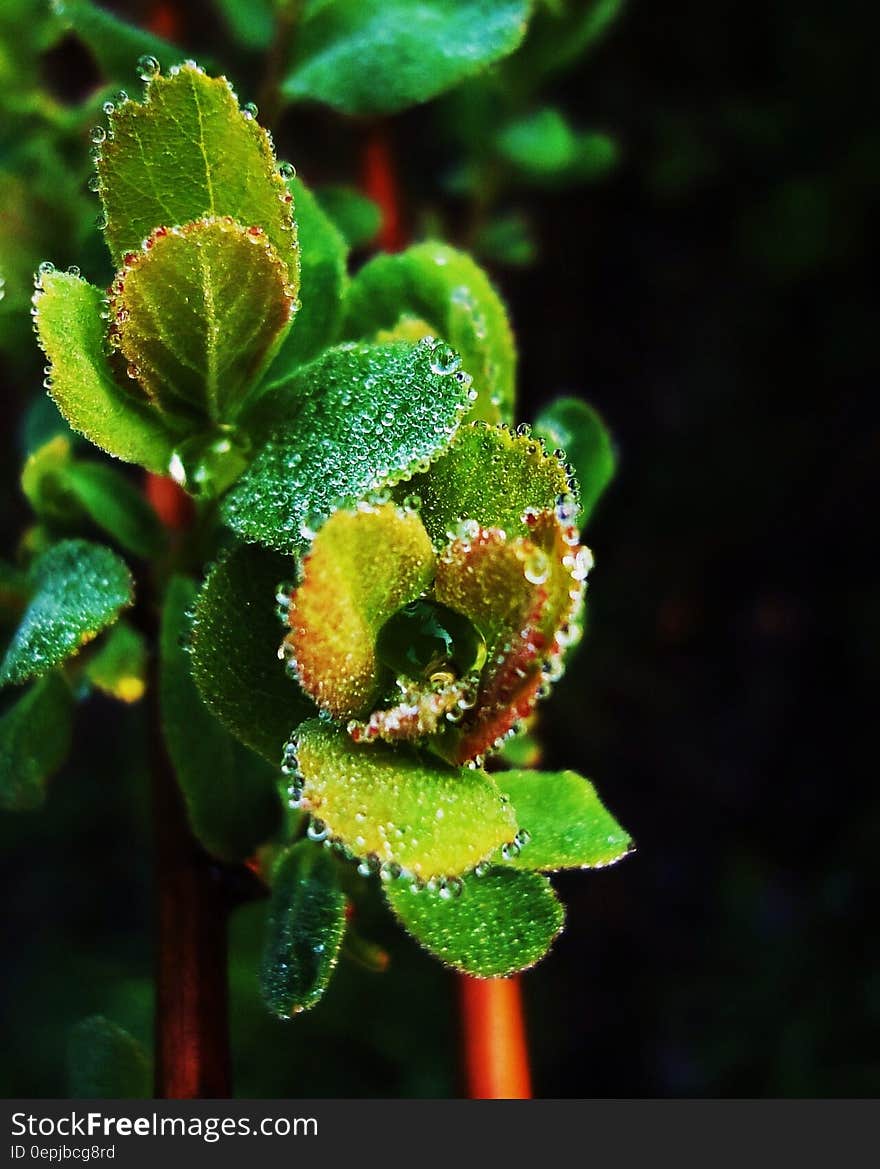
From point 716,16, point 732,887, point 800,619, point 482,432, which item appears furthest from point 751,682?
point 482,432

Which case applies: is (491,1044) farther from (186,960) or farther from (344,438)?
(344,438)

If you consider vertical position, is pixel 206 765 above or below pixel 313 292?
below

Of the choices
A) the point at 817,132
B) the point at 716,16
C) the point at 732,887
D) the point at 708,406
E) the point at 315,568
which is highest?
the point at 716,16

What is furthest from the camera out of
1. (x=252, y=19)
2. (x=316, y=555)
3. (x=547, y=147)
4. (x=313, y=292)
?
(x=547, y=147)

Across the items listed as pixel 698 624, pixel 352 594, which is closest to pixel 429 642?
pixel 352 594

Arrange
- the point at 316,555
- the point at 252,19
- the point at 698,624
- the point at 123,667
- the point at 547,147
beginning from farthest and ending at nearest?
the point at 698,624 → the point at 547,147 → the point at 252,19 → the point at 123,667 → the point at 316,555

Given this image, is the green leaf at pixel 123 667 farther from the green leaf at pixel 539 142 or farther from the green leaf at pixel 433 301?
the green leaf at pixel 539 142

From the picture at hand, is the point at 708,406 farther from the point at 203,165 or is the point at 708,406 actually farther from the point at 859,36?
the point at 203,165
